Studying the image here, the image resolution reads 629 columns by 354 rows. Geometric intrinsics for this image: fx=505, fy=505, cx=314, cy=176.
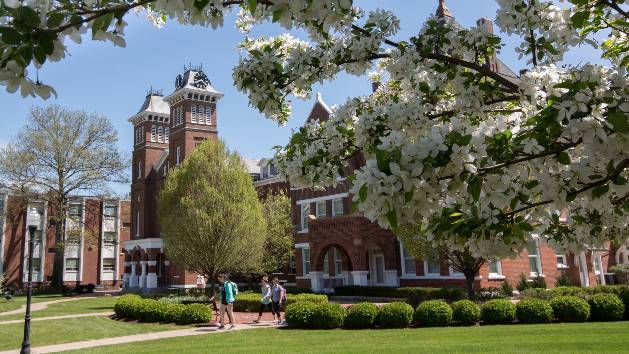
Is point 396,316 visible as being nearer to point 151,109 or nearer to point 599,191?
point 599,191

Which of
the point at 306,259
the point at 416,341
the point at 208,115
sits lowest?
the point at 416,341

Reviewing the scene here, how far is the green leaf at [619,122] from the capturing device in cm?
278

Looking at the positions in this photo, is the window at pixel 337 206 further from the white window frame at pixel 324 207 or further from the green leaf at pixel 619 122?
the green leaf at pixel 619 122

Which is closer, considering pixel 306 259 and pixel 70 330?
pixel 70 330

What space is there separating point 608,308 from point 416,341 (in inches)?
273

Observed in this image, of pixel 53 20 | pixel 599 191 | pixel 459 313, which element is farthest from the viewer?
pixel 459 313

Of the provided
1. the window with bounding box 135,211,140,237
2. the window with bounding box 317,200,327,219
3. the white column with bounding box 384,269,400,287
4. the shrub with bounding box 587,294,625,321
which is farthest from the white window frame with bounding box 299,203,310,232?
the window with bounding box 135,211,140,237

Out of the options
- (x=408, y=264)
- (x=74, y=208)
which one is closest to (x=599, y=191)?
(x=408, y=264)

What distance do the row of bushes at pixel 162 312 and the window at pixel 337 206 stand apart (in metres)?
15.3

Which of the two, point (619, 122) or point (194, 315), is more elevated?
point (619, 122)

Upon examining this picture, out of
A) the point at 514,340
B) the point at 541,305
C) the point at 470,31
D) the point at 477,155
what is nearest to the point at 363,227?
the point at 541,305

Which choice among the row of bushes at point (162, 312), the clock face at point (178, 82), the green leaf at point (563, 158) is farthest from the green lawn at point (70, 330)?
the clock face at point (178, 82)

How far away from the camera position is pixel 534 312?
15.1 m

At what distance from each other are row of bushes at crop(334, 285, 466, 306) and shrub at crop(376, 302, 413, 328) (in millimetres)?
3942
